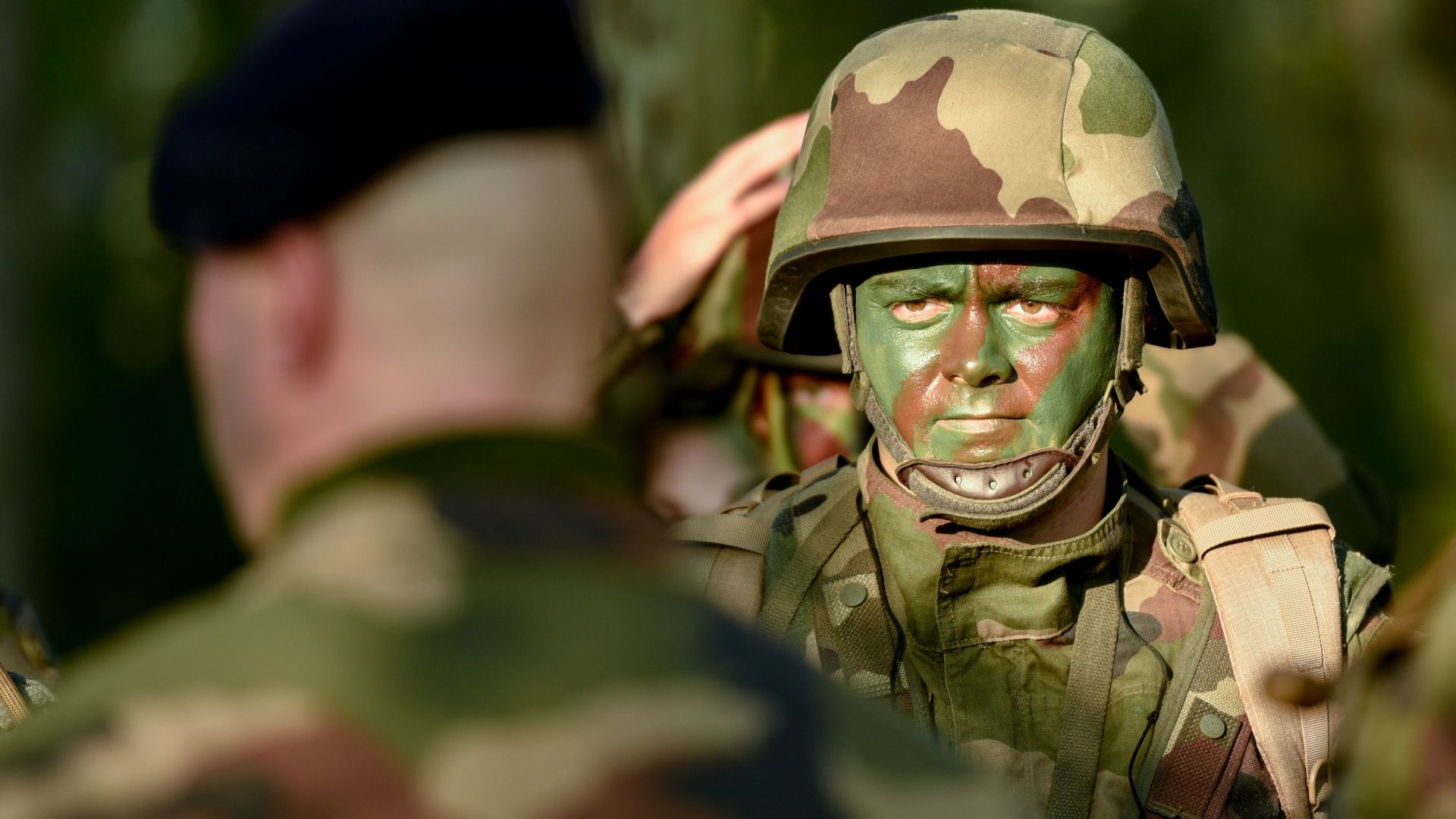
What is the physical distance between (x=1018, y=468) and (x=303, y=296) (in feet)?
7.45

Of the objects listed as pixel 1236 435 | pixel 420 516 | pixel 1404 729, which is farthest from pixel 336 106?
pixel 1236 435

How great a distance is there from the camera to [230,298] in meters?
1.67

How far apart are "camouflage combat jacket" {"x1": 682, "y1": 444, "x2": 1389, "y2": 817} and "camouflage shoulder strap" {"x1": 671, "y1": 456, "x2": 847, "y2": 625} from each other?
0.03 m

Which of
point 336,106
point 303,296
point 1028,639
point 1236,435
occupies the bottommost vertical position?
point 1236,435

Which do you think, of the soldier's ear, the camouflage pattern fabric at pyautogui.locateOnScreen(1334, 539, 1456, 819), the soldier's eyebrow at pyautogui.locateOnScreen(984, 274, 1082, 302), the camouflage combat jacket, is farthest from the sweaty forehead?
the soldier's ear

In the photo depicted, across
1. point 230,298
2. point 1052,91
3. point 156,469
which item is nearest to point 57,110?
point 156,469

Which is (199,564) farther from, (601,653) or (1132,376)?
(601,653)

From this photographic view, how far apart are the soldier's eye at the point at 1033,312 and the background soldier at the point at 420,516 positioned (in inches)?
83.9

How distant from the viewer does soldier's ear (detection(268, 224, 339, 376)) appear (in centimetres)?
162

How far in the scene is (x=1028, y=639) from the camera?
3.81 m

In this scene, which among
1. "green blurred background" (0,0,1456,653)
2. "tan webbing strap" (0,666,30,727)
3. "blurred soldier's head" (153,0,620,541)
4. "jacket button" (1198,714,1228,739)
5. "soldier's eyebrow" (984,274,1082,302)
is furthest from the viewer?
"green blurred background" (0,0,1456,653)

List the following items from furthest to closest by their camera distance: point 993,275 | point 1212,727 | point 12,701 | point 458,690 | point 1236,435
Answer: point 1236,435 → point 993,275 → point 1212,727 → point 12,701 → point 458,690

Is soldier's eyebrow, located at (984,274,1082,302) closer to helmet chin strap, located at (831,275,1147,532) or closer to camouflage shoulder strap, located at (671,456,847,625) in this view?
helmet chin strap, located at (831,275,1147,532)

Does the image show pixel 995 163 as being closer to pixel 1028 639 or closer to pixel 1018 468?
Result: pixel 1018 468
